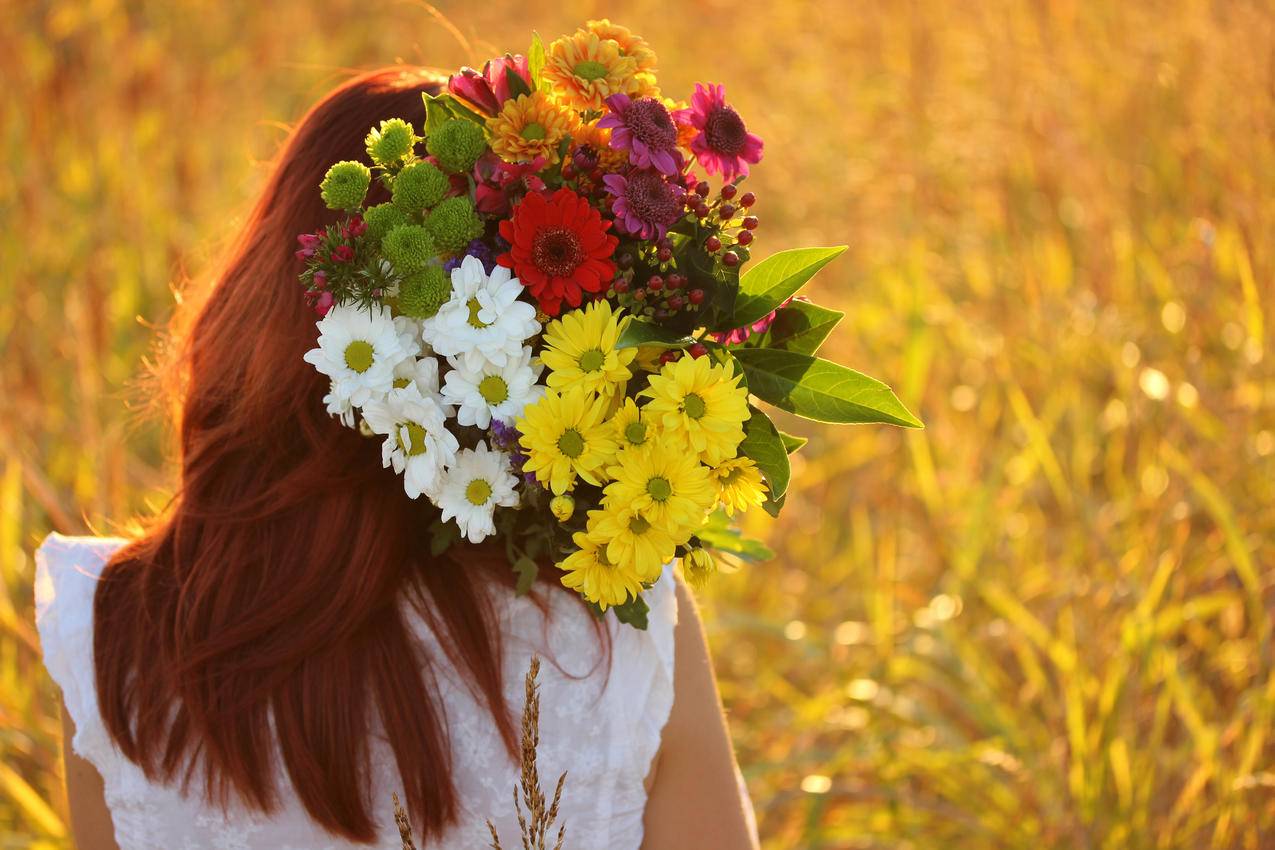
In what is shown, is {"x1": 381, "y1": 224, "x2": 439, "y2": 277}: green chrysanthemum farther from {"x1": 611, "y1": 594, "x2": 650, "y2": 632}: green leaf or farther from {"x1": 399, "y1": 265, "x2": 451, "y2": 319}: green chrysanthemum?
{"x1": 611, "y1": 594, "x2": 650, "y2": 632}: green leaf

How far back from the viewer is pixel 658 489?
100 cm

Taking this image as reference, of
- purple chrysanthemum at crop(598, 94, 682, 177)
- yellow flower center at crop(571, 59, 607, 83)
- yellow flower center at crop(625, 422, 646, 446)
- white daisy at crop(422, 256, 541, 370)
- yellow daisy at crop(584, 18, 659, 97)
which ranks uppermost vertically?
yellow daisy at crop(584, 18, 659, 97)

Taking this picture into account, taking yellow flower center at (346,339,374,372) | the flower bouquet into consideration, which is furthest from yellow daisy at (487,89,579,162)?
yellow flower center at (346,339,374,372)

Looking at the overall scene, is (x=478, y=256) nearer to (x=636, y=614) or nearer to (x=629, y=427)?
(x=629, y=427)

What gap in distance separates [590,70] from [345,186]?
0.81ft

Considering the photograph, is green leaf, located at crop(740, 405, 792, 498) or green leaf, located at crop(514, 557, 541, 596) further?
green leaf, located at crop(514, 557, 541, 596)

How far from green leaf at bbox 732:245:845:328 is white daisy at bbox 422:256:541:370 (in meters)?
0.21

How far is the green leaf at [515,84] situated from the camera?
1.09 m

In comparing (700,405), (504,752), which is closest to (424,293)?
(700,405)

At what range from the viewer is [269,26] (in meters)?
4.32

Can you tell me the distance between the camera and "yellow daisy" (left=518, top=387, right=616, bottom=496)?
1.00 meters

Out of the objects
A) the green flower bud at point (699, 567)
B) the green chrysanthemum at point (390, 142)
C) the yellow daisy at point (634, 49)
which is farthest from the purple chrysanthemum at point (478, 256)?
the green flower bud at point (699, 567)

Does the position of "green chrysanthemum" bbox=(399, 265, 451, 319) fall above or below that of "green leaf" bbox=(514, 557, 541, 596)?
above

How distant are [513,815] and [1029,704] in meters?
1.38
